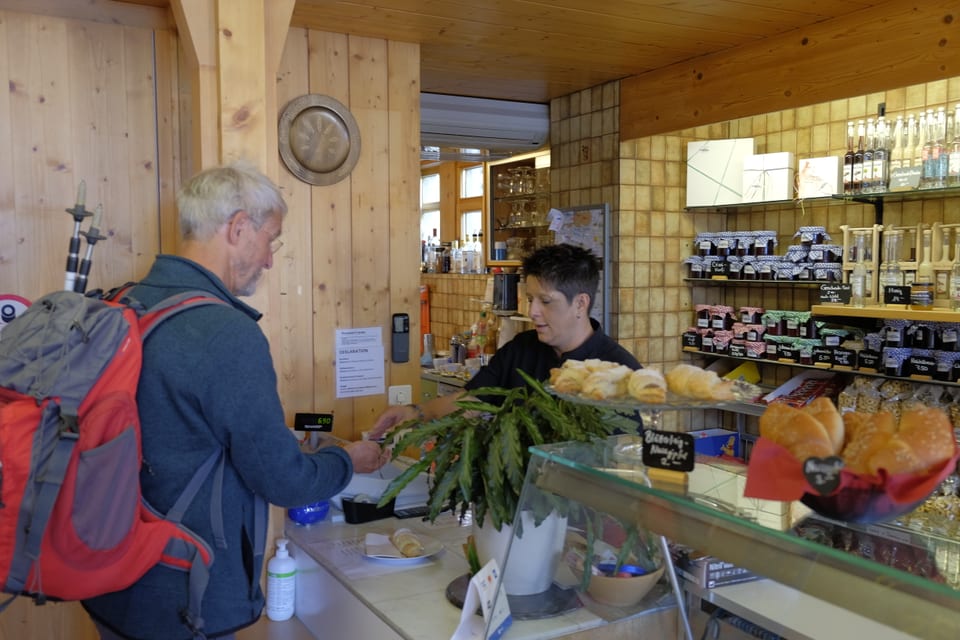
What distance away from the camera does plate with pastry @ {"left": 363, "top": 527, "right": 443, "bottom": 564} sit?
90.4 inches

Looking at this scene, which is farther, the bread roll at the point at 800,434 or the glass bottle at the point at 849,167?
the glass bottle at the point at 849,167

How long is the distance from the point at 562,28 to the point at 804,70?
110 centimetres

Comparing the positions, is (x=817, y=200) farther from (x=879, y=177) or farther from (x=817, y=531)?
(x=817, y=531)

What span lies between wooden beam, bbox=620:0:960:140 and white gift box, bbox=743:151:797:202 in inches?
13.0

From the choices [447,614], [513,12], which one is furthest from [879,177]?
[447,614]

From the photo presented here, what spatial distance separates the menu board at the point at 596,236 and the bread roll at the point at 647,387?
3.22m

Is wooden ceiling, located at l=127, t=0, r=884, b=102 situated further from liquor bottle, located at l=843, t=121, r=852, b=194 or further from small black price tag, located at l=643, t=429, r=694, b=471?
small black price tag, located at l=643, t=429, r=694, b=471

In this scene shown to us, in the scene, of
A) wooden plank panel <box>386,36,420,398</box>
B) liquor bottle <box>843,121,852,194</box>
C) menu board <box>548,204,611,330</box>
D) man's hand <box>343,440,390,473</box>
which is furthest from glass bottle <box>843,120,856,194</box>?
man's hand <box>343,440,390,473</box>

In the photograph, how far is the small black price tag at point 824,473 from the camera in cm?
108

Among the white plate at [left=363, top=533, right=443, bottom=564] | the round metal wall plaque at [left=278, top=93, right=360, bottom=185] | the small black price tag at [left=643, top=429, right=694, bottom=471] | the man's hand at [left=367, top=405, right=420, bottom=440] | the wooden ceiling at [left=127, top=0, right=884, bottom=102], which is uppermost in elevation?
the wooden ceiling at [left=127, top=0, right=884, bottom=102]

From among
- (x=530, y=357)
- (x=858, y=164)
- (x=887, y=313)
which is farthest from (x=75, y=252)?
(x=858, y=164)

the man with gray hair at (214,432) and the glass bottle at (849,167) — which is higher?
the glass bottle at (849,167)

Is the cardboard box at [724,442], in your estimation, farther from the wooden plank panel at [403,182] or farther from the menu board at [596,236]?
the wooden plank panel at [403,182]

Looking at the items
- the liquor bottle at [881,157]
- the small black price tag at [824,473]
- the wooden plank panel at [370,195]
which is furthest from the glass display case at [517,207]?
the small black price tag at [824,473]
